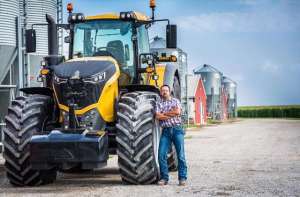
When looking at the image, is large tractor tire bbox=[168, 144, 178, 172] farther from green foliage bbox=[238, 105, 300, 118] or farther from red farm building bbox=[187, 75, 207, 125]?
green foliage bbox=[238, 105, 300, 118]

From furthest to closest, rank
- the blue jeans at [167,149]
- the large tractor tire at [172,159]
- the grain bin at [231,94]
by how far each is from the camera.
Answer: the grain bin at [231,94], the large tractor tire at [172,159], the blue jeans at [167,149]

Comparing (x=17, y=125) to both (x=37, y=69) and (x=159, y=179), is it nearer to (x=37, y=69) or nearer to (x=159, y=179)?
(x=159, y=179)

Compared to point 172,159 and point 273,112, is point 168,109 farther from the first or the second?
point 273,112

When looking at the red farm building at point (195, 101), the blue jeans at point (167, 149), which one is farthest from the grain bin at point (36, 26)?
the red farm building at point (195, 101)

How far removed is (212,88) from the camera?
251 ft

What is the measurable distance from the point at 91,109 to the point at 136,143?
43.6 inches

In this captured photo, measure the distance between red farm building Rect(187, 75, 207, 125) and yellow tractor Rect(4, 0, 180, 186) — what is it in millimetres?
44777

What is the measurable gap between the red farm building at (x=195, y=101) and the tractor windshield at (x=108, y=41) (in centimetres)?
4473

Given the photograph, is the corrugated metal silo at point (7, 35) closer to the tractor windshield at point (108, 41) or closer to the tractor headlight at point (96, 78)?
the tractor windshield at point (108, 41)

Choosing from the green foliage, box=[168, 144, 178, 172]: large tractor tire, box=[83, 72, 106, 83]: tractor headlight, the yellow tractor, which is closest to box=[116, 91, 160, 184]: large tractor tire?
the yellow tractor

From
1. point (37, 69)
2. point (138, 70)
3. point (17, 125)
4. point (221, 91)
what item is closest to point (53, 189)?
point (17, 125)

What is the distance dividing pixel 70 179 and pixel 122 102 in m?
2.57

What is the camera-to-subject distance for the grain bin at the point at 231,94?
90750mm

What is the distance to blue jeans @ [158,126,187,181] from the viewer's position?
1177 cm
